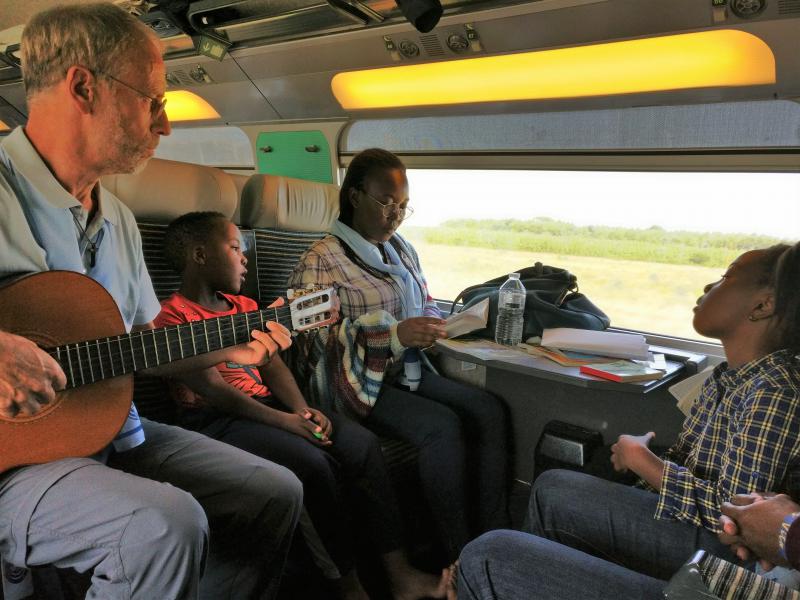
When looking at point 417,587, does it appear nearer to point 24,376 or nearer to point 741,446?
point 741,446

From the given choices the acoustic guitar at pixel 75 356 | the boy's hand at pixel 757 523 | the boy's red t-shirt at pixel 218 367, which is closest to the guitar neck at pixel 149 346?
A: the acoustic guitar at pixel 75 356

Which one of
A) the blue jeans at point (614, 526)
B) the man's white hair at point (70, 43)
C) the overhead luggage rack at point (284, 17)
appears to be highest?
the overhead luggage rack at point (284, 17)

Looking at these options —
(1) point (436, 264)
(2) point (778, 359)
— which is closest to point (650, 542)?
(2) point (778, 359)

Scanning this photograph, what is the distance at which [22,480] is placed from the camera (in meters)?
1.53

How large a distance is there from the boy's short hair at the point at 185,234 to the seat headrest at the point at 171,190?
0.14 metres

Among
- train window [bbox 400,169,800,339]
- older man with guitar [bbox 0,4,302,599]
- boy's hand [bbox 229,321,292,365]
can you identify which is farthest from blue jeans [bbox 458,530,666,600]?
train window [bbox 400,169,800,339]

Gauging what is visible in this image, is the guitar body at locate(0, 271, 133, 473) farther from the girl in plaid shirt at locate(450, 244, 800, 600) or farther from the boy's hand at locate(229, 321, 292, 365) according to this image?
the girl in plaid shirt at locate(450, 244, 800, 600)

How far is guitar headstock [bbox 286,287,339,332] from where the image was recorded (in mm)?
2105

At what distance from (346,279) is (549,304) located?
97 centimetres

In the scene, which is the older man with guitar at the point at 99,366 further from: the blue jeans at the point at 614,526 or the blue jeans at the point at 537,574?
the blue jeans at the point at 614,526

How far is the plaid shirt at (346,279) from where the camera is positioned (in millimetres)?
2691

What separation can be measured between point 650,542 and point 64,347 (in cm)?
167

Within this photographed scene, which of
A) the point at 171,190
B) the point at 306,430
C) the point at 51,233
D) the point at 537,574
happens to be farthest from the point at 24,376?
the point at 171,190

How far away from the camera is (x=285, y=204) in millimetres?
3271
